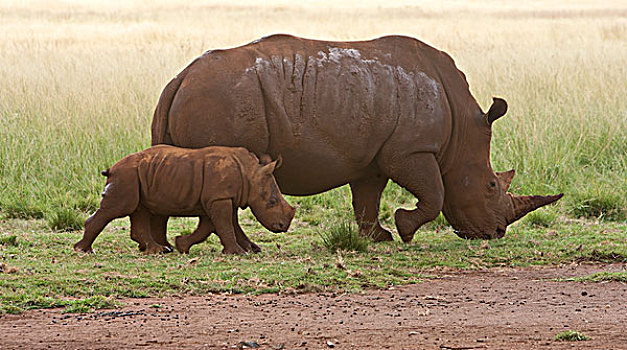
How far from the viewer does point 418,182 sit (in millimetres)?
7895

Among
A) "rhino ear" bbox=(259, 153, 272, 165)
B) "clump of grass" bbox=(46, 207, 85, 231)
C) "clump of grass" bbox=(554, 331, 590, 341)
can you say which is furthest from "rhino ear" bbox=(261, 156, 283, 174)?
"clump of grass" bbox=(554, 331, 590, 341)

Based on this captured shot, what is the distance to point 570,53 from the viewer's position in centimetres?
1700

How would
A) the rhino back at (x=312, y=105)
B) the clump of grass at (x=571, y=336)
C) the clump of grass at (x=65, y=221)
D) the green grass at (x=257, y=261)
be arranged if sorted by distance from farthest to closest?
the clump of grass at (x=65, y=221), the rhino back at (x=312, y=105), the green grass at (x=257, y=261), the clump of grass at (x=571, y=336)

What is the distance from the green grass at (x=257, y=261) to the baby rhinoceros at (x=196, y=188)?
310 mm

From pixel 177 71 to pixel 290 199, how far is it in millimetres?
5132

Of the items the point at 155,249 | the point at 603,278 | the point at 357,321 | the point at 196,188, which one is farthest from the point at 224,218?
the point at 603,278

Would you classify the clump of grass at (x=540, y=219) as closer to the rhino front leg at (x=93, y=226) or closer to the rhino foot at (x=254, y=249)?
the rhino foot at (x=254, y=249)

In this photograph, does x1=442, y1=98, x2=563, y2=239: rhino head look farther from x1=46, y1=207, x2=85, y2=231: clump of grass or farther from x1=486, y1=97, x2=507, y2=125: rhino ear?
x1=46, y1=207, x2=85, y2=231: clump of grass

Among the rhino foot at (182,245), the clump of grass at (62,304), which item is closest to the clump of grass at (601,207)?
the rhino foot at (182,245)

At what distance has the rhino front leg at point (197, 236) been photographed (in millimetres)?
7378

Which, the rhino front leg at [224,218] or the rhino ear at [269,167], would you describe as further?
the rhino ear at [269,167]

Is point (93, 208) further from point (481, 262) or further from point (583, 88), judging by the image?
point (583, 88)

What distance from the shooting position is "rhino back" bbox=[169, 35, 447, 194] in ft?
24.1

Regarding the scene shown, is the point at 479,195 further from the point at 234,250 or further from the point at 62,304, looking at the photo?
the point at 62,304
